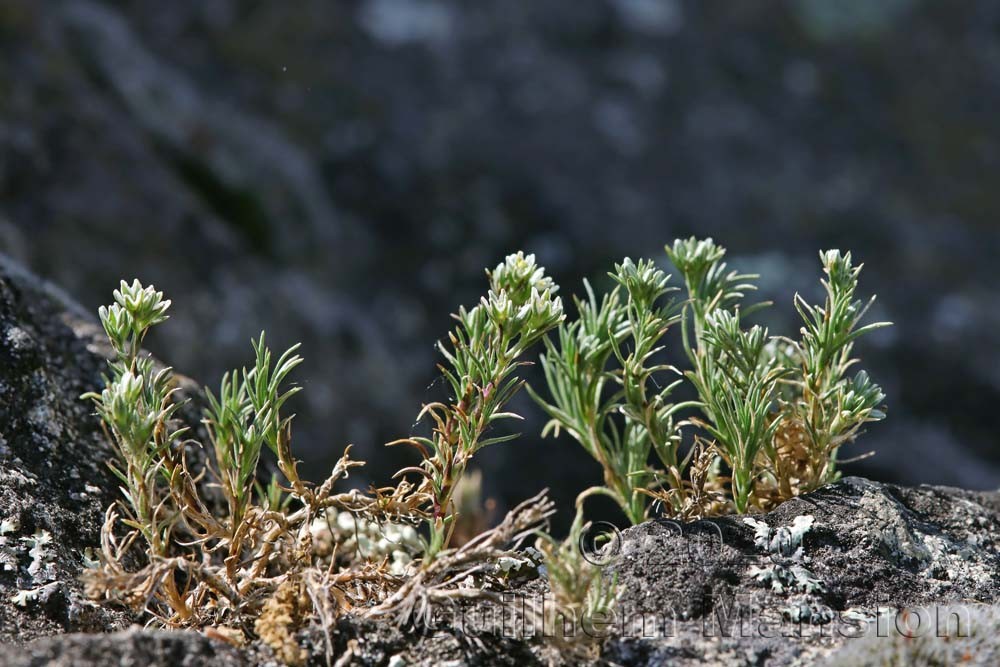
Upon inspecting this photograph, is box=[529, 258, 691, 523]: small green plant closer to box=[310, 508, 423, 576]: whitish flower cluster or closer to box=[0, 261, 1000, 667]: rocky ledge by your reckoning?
box=[0, 261, 1000, 667]: rocky ledge

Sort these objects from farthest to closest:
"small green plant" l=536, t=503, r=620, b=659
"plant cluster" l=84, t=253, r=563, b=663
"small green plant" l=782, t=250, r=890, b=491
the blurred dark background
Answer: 1. the blurred dark background
2. "small green plant" l=782, t=250, r=890, b=491
3. "plant cluster" l=84, t=253, r=563, b=663
4. "small green plant" l=536, t=503, r=620, b=659

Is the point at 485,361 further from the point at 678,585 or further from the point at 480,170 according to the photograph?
the point at 480,170

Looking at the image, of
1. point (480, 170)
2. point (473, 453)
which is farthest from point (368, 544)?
point (480, 170)

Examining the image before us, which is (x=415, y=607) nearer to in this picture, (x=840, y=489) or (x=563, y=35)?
(x=840, y=489)

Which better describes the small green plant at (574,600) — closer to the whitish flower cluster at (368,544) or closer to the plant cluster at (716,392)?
Answer: the plant cluster at (716,392)

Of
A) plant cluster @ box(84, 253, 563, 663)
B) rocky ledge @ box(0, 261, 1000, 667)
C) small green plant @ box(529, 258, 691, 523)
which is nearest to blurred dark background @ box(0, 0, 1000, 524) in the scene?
rocky ledge @ box(0, 261, 1000, 667)

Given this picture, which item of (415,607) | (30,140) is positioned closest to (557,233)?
(30,140)

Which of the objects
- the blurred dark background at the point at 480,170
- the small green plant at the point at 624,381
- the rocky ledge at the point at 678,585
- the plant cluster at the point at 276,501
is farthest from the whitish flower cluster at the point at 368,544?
the blurred dark background at the point at 480,170
